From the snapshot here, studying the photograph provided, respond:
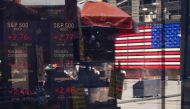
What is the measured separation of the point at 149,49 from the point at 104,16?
53cm

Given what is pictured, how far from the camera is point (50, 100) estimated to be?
11.7ft

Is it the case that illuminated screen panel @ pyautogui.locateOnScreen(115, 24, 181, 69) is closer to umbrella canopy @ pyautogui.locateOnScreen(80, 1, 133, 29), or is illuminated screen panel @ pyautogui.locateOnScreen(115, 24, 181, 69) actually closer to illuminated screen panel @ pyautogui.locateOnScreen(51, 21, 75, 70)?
umbrella canopy @ pyautogui.locateOnScreen(80, 1, 133, 29)

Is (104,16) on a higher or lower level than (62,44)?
higher

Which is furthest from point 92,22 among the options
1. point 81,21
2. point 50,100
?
point 50,100

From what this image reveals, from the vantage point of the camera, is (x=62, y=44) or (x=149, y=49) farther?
(x=149, y=49)

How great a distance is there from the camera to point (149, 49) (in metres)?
3.99

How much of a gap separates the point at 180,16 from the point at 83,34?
2.74 feet

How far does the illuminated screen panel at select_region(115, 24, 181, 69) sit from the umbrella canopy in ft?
0.44

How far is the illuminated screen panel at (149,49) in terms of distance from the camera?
3.90 metres

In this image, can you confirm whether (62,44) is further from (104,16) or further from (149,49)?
(149,49)

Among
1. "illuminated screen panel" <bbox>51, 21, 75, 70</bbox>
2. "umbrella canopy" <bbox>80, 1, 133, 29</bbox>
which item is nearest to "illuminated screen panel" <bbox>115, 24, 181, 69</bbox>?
"umbrella canopy" <bbox>80, 1, 133, 29</bbox>

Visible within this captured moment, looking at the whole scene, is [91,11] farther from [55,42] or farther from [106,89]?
[106,89]

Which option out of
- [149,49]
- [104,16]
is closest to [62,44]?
[104,16]

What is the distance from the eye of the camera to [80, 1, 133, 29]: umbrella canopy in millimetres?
3619
